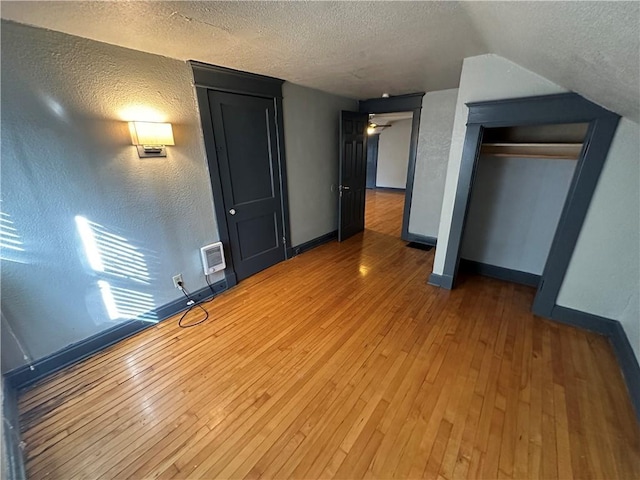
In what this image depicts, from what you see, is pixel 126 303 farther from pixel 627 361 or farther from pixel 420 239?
pixel 420 239

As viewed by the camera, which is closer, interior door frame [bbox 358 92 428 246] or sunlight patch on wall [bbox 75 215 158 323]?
sunlight patch on wall [bbox 75 215 158 323]

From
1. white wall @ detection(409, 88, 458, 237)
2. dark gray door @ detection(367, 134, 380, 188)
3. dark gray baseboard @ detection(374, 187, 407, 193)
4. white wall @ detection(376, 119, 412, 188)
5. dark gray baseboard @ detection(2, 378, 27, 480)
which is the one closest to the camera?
dark gray baseboard @ detection(2, 378, 27, 480)

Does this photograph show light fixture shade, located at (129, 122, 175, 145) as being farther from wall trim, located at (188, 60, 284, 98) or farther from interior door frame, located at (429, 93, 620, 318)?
interior door frame, located at (429, 93, 620, 318)

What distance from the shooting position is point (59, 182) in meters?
1.76

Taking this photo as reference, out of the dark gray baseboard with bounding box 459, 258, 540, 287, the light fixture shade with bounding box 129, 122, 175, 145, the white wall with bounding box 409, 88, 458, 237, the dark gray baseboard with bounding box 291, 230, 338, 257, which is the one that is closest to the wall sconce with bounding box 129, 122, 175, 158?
the light fixture shade with bounding box 129, 122, 175, 145

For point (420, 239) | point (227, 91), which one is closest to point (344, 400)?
point (227, 91)

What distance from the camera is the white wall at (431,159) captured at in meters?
3.69

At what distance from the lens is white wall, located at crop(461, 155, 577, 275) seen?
2.66m

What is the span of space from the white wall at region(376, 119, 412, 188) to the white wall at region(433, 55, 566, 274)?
636cm

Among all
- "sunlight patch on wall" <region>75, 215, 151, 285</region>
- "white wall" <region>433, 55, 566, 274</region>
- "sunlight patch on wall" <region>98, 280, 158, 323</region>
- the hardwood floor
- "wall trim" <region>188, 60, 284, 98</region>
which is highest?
"wall trim" <region>188, 60, 284, 98</region>

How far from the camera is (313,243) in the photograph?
164 inches

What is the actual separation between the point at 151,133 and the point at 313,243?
2615 mm

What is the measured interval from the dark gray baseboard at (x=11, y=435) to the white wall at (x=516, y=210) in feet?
12.8

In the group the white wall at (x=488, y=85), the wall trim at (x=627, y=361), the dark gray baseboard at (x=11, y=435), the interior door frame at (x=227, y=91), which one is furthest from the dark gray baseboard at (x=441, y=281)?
the dark gray baseboard at (x=11, y=435)
